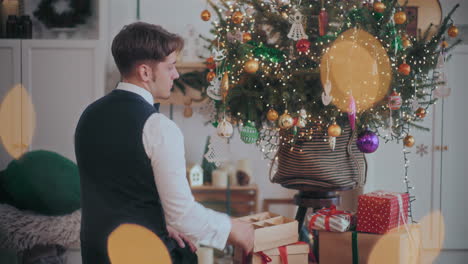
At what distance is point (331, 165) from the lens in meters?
2.03

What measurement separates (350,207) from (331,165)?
4.56 feet

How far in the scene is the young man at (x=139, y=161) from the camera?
1.24 meters

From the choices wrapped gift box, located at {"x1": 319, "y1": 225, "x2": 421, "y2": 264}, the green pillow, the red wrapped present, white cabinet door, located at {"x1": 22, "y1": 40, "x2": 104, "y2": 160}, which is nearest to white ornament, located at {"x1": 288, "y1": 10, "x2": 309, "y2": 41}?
the red wrapped present

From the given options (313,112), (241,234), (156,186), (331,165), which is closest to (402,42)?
(313,112)

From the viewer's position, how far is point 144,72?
1354 millimetres

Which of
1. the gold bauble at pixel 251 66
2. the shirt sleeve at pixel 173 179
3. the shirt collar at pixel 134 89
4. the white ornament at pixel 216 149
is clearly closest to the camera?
the shirt sleeve at pixel 173 179

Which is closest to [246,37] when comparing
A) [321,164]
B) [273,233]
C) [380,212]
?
[321,164]

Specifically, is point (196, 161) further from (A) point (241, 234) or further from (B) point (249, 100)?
(A) point (241, 234)

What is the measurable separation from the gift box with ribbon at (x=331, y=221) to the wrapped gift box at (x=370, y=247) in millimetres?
33

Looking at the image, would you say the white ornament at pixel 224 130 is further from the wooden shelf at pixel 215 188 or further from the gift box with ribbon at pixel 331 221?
the wooden shelf at pixel 215 188

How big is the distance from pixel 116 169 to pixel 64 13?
93.9 inches

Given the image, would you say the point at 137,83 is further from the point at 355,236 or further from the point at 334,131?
the point at 355,236

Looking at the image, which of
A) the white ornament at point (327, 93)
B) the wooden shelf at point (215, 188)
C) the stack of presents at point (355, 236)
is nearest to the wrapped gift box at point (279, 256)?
the stack of presents at point (355, 236)

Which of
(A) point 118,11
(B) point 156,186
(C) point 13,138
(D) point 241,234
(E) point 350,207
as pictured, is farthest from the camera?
(A) point 118,11
